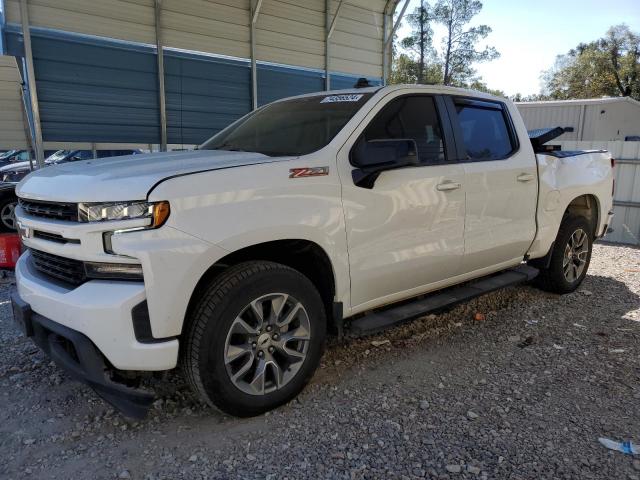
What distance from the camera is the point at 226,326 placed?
265 cm

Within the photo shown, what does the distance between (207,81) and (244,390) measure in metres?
6.59

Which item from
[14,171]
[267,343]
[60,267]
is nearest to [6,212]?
[14,171]

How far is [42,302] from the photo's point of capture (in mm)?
2691

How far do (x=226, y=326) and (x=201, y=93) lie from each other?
642 cm

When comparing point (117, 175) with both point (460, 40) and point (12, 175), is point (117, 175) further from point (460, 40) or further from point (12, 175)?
point (460, 40)

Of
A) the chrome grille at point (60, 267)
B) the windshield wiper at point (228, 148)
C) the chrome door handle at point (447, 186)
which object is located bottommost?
the chrome grille at point (60, 267)

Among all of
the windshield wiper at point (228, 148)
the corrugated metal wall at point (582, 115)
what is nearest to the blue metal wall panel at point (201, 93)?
the windshield wiper at point (228, 148)

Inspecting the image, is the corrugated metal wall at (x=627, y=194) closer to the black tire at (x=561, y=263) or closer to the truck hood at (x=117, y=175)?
the black tire at (x=561, y=263)

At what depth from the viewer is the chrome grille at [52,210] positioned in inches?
101

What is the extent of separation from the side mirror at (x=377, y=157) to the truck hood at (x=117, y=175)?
482 mm

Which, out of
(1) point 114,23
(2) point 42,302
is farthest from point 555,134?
(1) point 114,23

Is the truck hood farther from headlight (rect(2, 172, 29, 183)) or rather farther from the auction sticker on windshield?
headlight (rect(2, 172, 29, 183))

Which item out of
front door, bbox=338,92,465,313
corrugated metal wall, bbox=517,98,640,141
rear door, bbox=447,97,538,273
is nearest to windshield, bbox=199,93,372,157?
front door, bbox=338,92,465,313

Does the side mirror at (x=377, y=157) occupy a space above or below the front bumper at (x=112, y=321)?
above
